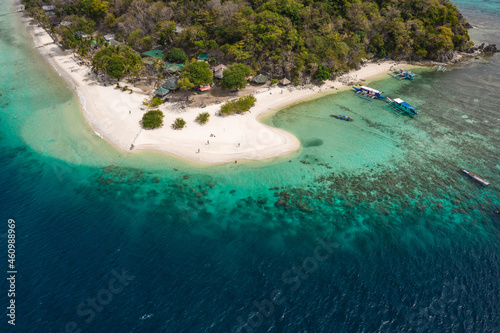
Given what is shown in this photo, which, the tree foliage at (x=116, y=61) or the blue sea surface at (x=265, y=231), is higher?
the tree foliage at (x=116, y=61)

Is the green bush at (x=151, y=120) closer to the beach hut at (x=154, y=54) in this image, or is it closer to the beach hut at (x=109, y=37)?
the beach hut at (x=154, y=54)

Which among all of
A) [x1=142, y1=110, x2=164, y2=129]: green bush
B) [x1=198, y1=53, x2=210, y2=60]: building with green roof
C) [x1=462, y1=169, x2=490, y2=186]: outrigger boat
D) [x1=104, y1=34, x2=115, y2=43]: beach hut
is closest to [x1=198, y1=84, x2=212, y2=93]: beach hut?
[x1=198, y1=53, x2=210, y2=60]: building with green roof

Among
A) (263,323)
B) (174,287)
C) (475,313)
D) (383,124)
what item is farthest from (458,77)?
(174,287)

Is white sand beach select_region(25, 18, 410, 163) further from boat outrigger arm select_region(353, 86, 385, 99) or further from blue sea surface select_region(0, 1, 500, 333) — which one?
boat outrigger arm select_region(353, 86, 385, 99)

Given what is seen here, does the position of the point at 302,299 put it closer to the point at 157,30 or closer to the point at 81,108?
the point at 81,108

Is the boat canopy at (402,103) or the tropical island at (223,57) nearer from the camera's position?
the tropical island at (223,57)

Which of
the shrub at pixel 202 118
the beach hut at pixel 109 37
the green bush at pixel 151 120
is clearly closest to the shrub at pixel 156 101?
the green bush at pixel 151 120

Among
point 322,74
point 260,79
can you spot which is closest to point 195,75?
point 260,79
